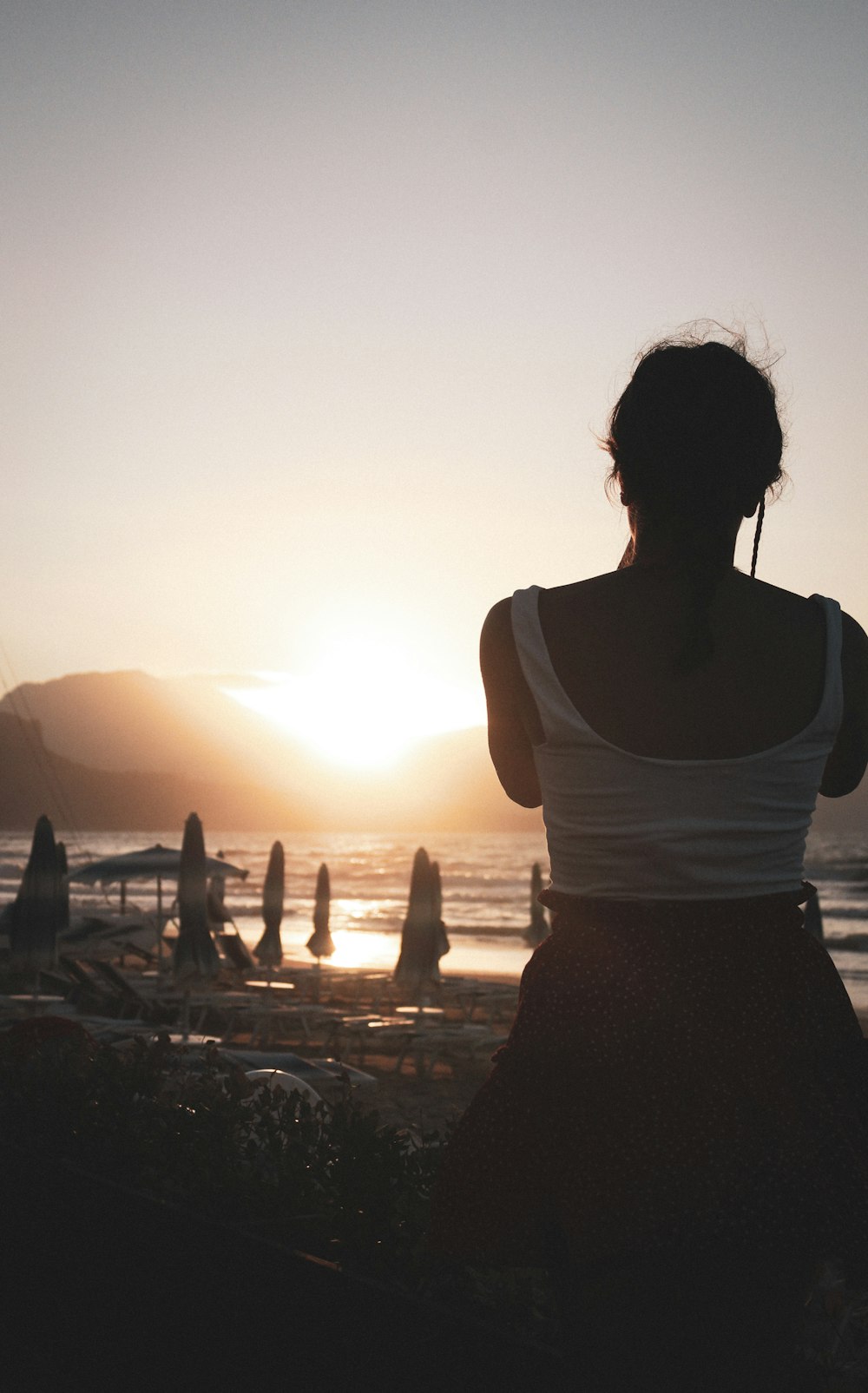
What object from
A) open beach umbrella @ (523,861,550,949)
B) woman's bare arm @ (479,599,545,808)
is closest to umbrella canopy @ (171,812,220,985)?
open beach umbrella @ (523,861,550,949)

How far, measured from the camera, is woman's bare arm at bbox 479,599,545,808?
54.1 inches

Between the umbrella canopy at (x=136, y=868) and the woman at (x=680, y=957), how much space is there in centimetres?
1641

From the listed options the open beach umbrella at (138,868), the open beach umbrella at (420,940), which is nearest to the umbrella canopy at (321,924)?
the open beach umbrella at (138,868)

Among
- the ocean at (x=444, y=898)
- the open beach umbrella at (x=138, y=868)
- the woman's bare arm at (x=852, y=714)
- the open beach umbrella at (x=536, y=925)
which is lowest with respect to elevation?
the ocean at (x=444, y=898)

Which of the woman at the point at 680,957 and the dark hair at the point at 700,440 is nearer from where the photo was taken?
the woman at the point at 680,957

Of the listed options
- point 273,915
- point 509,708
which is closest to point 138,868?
point 273,915

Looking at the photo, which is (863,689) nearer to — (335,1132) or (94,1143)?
(335,1132)

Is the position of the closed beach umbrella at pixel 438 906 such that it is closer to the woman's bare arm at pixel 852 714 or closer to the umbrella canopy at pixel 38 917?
the umbrella canopy at pixel 38 917

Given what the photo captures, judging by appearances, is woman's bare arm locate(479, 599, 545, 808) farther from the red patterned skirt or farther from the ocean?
the ocean

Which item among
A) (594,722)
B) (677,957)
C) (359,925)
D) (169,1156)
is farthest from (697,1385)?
(359,925)

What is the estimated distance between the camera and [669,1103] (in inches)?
49.2

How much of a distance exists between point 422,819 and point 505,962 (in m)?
155

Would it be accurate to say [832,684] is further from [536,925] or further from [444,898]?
[444,898]

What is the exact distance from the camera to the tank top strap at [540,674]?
4.34ft
